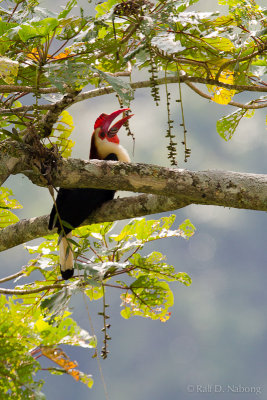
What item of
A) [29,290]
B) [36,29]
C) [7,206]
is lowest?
[29,290]

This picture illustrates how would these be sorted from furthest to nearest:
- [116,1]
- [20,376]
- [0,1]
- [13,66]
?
[0,1], [20,376], [116,1], [13,66]

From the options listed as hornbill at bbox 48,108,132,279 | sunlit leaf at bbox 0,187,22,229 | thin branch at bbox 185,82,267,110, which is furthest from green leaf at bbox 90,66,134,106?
sunlit leaf at bbox 0,187,22,229

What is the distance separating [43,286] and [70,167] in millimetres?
1246

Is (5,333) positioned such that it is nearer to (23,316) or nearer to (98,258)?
(23,316)

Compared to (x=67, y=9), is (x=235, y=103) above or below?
below

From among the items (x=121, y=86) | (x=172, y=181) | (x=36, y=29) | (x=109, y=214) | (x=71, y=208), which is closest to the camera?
(x=121, y=86)

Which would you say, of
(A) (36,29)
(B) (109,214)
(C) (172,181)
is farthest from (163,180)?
(A) (36,29)

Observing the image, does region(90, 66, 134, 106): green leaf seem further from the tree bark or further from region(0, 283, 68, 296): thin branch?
region(0, 283, 68, 296): thin branch

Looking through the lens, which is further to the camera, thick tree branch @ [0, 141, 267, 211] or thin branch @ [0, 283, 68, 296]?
thin branch @ [0, 283, 68, 296]

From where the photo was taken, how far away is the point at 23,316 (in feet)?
13.1

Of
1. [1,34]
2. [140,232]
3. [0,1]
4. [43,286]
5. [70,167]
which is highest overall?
[0,1]

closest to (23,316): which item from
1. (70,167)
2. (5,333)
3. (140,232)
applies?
(5,333)

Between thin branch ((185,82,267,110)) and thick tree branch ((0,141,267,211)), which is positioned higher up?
thin branch ((185,82,267,110))

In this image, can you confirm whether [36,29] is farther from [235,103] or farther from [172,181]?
[235,103]
